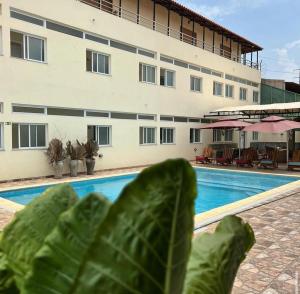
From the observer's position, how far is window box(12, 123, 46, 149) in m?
12.3

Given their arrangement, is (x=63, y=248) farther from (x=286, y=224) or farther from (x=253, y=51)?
(x=253, y=51)

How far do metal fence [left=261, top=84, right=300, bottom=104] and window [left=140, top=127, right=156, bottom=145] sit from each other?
1395cm

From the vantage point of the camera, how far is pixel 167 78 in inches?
761

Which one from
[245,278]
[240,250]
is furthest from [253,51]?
[240,250]

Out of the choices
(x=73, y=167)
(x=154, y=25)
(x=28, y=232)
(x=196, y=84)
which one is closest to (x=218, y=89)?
(x=196, y=84)

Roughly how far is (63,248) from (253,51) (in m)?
30.5

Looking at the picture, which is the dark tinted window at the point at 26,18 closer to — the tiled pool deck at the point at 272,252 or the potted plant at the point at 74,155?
the potted plant at the point at 74,155

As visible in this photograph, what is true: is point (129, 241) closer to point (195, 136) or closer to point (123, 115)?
point (123, 115)

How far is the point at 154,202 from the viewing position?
551 mm

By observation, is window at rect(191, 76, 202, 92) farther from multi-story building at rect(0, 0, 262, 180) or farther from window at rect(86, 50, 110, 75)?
window at rect(86, 50, 110, 75)

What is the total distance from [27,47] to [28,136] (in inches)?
133

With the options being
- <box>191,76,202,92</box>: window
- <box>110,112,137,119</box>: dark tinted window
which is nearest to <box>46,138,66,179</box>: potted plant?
<box>110,112,137,119</box>: dark tinted window

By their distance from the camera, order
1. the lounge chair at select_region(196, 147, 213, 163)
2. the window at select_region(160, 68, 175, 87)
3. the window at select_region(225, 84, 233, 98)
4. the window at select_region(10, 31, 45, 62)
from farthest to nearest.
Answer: the window at select_region(225, 84, 233, 98) < the window at select_region(160, 68, 175, 87) < the lounge chair at select_region(196, 147, 213, 163) < the window at select_region(10, 31, 45, 62)

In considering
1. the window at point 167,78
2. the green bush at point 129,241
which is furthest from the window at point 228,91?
the green bush at point 129,241
